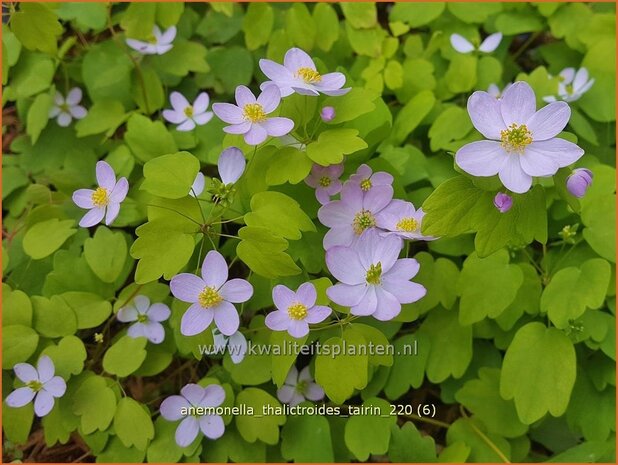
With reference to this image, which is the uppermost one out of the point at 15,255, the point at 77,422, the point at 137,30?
the point at 137,30

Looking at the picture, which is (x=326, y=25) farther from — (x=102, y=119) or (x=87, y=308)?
(x=87, y=308)

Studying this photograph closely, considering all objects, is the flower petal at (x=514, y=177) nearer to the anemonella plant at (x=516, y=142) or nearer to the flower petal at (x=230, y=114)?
the anemonella plant at (x=516, y=142)

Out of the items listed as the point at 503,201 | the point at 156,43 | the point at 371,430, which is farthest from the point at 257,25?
the point at 371,430

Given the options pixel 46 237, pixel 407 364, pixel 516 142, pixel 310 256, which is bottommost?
pixel 407 364

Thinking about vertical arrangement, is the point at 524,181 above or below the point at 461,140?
above

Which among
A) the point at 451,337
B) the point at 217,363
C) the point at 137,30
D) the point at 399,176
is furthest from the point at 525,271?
the point at 137,30

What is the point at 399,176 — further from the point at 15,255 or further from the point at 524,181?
the point at 15,255

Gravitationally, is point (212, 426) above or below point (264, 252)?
below
